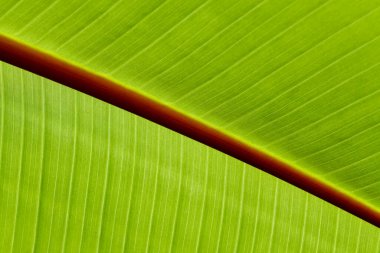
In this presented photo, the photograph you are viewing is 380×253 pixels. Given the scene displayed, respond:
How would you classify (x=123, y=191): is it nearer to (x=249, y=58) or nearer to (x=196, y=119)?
(x=196, y=119)

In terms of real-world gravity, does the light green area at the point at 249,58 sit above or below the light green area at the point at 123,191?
above

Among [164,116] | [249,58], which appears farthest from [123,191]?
[249,58]

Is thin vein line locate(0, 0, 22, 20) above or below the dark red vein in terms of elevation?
above

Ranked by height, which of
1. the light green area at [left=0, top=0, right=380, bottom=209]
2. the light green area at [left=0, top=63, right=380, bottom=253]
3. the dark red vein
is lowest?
the light green area at [left=0, top=63, right=380, bottom=253]

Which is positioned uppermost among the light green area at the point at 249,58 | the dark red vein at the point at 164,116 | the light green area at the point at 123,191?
the light green area at the point at 249,58

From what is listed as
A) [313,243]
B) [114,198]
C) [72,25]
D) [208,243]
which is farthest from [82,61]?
[313,243]
